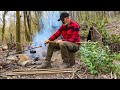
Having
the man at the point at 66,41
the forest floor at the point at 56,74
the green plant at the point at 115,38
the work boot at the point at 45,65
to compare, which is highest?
the man at the point at 66,41

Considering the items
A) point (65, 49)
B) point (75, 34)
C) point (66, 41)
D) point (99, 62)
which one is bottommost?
point (99, 62)

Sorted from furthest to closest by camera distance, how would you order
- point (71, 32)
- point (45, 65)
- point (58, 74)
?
point (45, 65)
point (71, 32)
point (58, 74)

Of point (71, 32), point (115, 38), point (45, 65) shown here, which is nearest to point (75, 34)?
point (71, 32)

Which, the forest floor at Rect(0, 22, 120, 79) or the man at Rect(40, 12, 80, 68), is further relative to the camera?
the man at Rect(40, 12, 80, 68)

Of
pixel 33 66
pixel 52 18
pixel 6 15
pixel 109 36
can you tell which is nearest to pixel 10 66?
pixel 33 66

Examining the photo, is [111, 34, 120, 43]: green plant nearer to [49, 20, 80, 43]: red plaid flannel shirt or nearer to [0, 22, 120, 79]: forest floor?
[0, 22, 120, 79]: forest floor

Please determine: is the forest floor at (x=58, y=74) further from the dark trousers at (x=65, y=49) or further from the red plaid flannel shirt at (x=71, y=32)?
the red plaid flannel shirt at (x=71, y=32)

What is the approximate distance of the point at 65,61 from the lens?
575cm

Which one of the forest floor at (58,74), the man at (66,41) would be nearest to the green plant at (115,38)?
the forest floor at (58,74)

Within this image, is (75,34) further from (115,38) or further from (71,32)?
(115,38)

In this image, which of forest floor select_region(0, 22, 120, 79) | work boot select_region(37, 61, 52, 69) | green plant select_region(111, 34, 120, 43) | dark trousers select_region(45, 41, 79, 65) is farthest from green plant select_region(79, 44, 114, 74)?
green plant select_region(111, 34, 120, 43)
